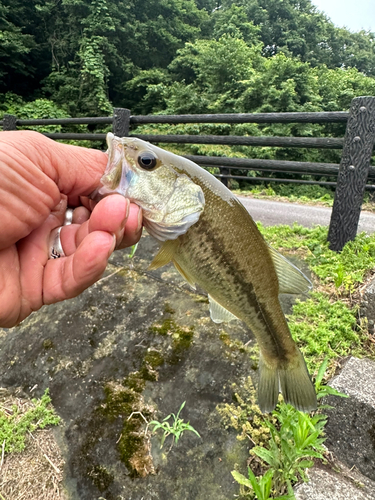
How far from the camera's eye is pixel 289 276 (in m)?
1.64

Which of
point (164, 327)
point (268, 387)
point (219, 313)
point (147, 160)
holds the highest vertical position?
point (147, 160)

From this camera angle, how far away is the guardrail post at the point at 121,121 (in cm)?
536

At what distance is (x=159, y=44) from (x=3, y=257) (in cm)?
3037

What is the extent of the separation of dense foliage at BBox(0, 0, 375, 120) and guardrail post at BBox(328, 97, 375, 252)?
50.5ft

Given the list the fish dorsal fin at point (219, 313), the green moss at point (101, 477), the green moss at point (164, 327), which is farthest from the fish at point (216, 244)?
the green moss at point (164, 327)

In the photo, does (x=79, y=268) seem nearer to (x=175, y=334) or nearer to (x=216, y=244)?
(x=216, y=244)

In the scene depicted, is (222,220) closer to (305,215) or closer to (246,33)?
(305,215)

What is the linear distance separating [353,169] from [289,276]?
92.7 inches

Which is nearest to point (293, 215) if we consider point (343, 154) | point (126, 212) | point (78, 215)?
point (343, 154)

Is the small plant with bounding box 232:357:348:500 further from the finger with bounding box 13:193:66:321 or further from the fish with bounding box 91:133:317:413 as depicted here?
the finger with bounding box 13:193:66:321

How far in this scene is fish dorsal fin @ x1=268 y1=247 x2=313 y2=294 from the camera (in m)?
1.63

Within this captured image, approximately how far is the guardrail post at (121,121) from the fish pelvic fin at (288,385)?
15.2 feet

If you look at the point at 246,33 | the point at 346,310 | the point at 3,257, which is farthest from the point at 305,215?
the point at 246,33

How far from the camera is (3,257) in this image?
1645 millimetres
